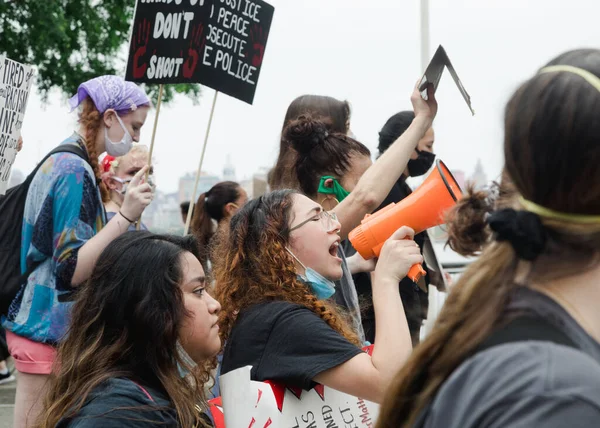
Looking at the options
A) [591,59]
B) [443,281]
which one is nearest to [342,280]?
[443,281]

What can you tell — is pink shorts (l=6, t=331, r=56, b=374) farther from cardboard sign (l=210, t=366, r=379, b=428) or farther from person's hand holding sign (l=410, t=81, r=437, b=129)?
person's hand holding sign (l=410, t=81, r=437, b=129)

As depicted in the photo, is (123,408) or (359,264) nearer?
(123,408)

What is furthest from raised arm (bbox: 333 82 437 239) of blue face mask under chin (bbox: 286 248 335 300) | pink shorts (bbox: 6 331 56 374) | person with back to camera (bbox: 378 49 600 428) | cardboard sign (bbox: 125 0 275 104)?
person with back to camera (bbox: 378 49 600 428)

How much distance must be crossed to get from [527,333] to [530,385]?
0.10 meters

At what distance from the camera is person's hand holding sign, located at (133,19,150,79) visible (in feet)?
15.0

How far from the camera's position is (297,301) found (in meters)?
2.94

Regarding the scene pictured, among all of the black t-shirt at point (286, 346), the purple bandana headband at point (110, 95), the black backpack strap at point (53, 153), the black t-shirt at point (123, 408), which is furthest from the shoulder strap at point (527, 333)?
the purple bandana headband at point (110, 95)

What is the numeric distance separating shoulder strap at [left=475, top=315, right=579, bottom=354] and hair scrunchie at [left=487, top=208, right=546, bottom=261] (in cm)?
10

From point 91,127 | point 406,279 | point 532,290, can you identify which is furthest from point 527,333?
point 406,279

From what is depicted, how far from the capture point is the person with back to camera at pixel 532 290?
111cm

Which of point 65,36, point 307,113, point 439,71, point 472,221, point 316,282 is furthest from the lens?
point 65,36

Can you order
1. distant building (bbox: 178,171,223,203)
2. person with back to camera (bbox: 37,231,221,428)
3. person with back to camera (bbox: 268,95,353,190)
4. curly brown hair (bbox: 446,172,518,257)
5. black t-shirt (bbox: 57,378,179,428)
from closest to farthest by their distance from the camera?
1. curly brown hair (bbox: 446,172,518,257)
2. black t-shirt (bbox: 57,378,179,428)
3. person with back to camera (bbox: 37,231,221,428)
4. person with back to camera (bbox: 268,95,353,190)
5. distant building (bbox: 178,171,223,203)

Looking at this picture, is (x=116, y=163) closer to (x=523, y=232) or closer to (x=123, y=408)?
(x=123, y=408)

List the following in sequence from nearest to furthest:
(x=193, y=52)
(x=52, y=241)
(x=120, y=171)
Answer: 1. (x=52, y=241)
2. (x=193, y=52)
3. (x=120, y=171)
